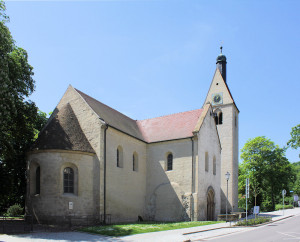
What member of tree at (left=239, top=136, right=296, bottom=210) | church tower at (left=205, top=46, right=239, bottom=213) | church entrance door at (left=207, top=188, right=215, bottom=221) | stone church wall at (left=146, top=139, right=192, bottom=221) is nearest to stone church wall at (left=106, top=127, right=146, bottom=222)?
stone church wall at (left=146, top=139, right=192, bottom=221)

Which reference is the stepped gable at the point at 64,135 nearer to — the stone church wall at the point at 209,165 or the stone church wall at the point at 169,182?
the stone church wall at the point at 169,182

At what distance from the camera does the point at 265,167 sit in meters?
50.9

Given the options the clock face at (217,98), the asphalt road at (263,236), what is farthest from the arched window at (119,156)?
the clock face at (217,98)

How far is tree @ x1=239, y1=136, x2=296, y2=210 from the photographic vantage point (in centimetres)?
5056

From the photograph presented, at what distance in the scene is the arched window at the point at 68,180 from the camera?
22.7 metres

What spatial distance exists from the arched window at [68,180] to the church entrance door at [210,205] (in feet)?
46.2

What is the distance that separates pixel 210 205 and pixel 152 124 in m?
10.6

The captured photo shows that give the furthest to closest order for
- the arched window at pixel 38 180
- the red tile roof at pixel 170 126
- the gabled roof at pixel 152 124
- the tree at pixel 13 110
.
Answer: the red tile roof at pixel 170 126
the gabled roof at pixel 152 124
the arched window at pixel 38 180
the tree at pixel 13 110

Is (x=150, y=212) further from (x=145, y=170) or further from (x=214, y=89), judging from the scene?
(x=214, y=89)

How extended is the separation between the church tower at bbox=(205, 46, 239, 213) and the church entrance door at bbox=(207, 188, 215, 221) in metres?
8.19

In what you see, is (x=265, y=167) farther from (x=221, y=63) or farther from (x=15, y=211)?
(x=15, y=211)

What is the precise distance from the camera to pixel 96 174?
24078 millimetres

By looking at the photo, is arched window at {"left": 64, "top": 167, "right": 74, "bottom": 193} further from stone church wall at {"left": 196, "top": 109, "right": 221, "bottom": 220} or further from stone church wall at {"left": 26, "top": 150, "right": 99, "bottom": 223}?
stone church wall at {"left": 196, "top": 109, "right": 221, "bottom": 220}

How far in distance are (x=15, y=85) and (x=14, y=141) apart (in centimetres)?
558
